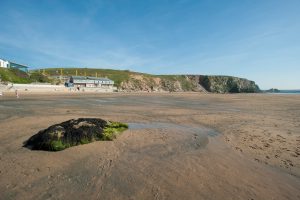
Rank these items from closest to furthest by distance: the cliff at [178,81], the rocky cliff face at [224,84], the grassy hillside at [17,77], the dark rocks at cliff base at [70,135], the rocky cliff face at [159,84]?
the dark rocks at cliff base at [70,135] < the grassy hillside at [17,77] < the rocky cliff face at [159,84] < the cliff at [178,81] < the rocky cliff face at [224,84]

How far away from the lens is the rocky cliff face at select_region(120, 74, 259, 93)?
139875 mm

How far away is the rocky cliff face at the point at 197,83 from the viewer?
13988 centimetres

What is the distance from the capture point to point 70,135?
8.68 meters

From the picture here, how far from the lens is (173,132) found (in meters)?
11.9

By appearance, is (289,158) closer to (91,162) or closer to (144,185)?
(144,185)

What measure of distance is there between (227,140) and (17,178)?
29.4ft

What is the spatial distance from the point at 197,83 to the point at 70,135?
512 ft

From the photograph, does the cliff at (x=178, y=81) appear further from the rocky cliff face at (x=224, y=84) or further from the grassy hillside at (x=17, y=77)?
the grassy hillside at (x=17, y=77)

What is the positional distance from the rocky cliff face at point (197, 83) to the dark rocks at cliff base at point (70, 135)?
123129mm

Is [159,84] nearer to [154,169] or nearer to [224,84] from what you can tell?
[224,84]

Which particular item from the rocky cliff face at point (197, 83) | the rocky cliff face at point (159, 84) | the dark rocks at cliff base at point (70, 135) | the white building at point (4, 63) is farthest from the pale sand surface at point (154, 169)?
the rocky cliff face at point (197, 83)

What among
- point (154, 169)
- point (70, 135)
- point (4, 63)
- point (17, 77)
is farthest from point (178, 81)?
point (154, 169)

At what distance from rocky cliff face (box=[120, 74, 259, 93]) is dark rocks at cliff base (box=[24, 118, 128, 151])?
123129 mm

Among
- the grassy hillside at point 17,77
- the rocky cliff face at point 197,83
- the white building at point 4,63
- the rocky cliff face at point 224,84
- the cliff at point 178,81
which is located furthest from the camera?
the rocky cliff face at point 224,84
